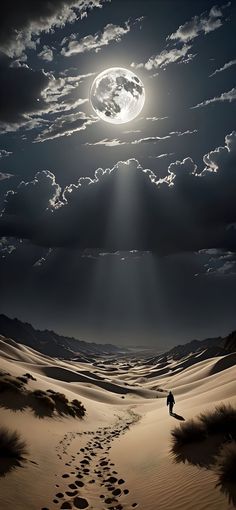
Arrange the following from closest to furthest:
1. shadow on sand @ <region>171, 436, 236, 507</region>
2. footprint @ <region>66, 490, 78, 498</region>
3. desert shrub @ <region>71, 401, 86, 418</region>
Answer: footprint @ <region>66, 490, 78, 498</region> < shadow on sand @ <region>171, 436, 236, 507</region> < desert shrub @ <region>71, 401, 86, 418</region>

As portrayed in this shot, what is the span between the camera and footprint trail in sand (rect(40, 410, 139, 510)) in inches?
332

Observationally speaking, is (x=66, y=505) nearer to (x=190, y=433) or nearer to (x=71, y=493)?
(x=71, y=493)

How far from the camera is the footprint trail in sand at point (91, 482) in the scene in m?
8.45

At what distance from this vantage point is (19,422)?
16359 mm

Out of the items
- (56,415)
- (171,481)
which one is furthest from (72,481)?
(56,415)

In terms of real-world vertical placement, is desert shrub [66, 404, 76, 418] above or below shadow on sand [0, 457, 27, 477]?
above

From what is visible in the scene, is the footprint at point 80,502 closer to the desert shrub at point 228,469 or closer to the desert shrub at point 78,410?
the desert shrub at point 228,469

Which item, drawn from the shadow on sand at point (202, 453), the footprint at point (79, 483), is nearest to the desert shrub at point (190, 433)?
the shadow on sand at point (202, 453)

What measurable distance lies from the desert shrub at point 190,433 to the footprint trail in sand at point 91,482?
7.41 ft

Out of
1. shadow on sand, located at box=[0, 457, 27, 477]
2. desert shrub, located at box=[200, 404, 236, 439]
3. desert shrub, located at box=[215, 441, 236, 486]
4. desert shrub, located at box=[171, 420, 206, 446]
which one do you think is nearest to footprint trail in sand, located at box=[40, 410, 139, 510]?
shadow on sand, located at box=[0, 457, 27, 477]

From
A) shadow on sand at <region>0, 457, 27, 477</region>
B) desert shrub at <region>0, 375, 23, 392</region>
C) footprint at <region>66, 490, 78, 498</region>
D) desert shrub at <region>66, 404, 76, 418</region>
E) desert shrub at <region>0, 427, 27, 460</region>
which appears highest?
desert shrub at <region>0, 375, 23, 392</region>

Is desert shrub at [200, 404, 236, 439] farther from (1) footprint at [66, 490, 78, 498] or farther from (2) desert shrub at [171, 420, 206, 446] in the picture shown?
(1) footprint at [66, 490, 78, 498]

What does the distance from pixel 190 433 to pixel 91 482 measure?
3.40 metres

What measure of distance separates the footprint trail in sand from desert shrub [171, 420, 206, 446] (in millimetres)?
2259
